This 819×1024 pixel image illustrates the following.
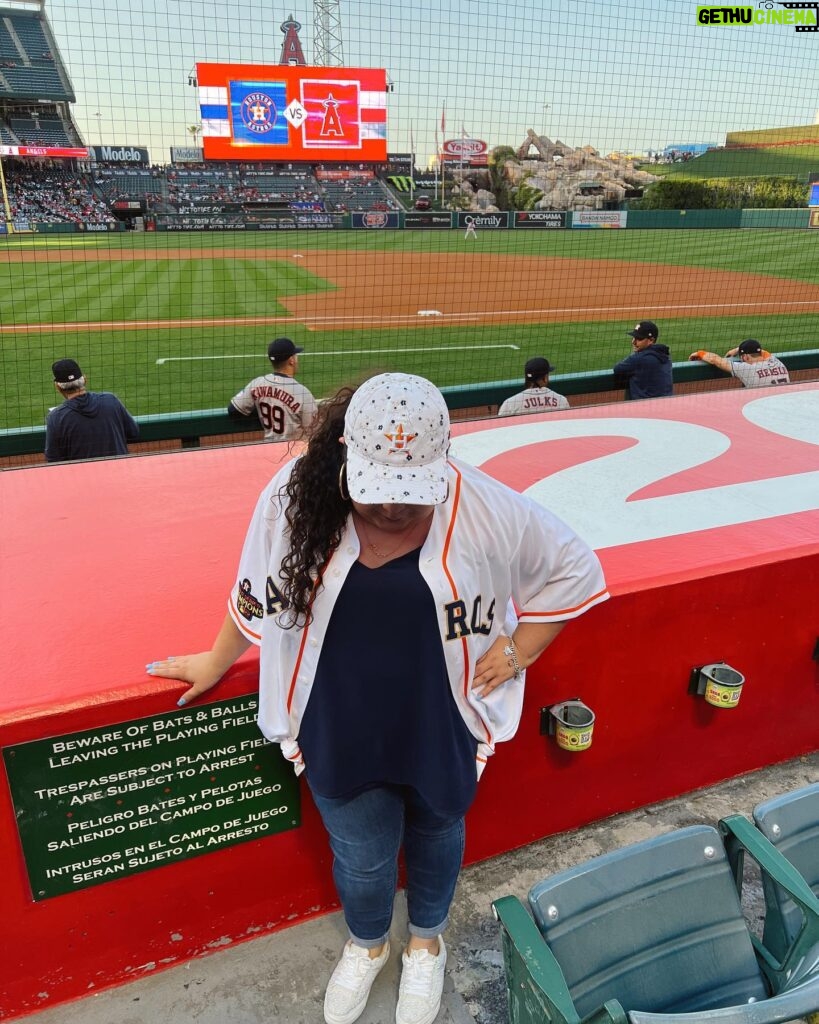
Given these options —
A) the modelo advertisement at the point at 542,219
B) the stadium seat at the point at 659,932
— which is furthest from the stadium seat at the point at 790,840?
the modelo advertisement at the point at 542,219

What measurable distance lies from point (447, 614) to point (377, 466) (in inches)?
14.6

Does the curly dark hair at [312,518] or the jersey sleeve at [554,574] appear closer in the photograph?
the curly dark hair at [312,518]

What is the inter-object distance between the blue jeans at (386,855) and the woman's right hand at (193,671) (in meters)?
0.40

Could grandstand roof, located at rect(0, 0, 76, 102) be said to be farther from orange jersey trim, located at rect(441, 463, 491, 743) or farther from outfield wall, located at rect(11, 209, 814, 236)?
orange jersey trim, located at rect(441, 463, 491, 743)

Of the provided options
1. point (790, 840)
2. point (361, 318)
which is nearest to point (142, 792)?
point (790, 840)

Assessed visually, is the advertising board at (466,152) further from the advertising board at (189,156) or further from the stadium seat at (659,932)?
the stadium seat at (659,932)

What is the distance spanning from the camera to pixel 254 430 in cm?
663

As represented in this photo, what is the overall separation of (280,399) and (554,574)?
15.2 ft

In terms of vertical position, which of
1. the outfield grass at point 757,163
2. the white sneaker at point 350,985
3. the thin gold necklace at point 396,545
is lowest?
the white sneaker at point 350,985

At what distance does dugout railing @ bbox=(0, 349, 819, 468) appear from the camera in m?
6.65

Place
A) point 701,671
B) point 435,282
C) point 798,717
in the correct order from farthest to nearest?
point 435,282
point 798,717
point 701,671

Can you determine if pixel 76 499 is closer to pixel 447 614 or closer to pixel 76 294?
pixel 447 614

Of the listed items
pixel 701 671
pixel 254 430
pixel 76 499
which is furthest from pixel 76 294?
pixel 701 671

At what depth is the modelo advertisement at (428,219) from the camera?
38.6m
